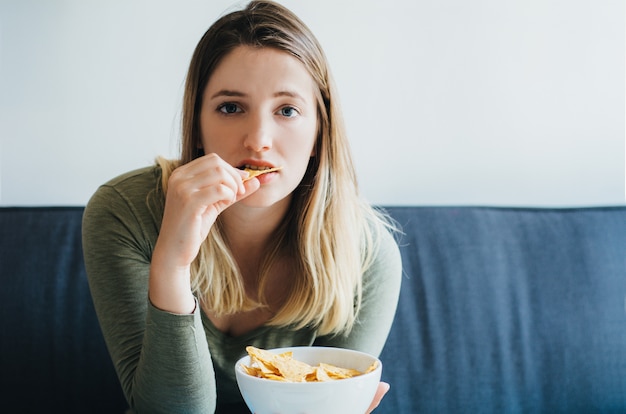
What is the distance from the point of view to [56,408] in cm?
149

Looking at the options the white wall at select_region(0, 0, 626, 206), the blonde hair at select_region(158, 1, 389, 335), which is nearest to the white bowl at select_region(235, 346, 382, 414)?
the blonde hair at select_region(158, 1, 389, 335)

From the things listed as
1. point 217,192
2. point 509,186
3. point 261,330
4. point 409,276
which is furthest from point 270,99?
point 509,186

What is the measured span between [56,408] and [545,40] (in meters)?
1.58

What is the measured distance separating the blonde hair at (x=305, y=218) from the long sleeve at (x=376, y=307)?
0.02m

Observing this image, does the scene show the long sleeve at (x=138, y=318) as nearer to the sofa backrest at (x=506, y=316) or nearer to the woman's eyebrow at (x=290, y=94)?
the woman's eyebrow at (x=290, y=94)

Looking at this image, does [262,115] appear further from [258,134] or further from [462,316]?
[462,316]

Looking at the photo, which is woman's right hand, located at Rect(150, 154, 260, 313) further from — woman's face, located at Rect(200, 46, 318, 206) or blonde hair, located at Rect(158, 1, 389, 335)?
blonde hair, located at Rect(158, 1, 389, 335)

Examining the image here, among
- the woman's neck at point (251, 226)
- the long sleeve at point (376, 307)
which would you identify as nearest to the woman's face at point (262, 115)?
the woman's neck at point (251, 226)

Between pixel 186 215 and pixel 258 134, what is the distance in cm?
21

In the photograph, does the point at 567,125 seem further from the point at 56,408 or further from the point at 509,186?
the point at 56,408

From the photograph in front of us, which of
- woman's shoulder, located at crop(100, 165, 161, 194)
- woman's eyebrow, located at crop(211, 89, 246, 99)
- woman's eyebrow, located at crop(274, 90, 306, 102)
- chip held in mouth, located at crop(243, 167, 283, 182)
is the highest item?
woman's eyebrow, located at crop(274, 90, 306, 102)

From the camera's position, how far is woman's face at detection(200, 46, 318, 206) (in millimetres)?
1124

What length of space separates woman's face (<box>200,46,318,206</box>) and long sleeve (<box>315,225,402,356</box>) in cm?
31

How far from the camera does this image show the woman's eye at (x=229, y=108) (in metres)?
1.17
